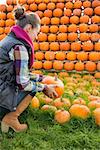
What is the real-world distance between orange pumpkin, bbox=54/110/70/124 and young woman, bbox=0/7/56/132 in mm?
340

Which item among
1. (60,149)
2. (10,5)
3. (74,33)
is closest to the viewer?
(60,149)

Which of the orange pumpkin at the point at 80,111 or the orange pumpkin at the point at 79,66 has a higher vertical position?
the orange pumpkin at the point at 79,66

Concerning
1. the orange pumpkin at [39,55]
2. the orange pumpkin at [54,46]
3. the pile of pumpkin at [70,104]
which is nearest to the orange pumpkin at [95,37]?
the orange pumpkin at [54,46]

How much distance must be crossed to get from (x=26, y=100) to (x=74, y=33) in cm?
326

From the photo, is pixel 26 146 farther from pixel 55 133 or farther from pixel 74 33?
pixel 74 33

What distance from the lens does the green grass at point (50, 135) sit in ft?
10.9

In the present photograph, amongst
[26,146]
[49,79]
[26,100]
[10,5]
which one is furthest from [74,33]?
[26,146]

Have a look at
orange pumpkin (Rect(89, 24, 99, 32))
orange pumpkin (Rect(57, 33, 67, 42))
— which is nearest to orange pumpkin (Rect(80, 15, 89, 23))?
orange pumpkin (Rect(89, 24, 99, 32))

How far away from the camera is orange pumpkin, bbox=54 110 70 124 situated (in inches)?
146

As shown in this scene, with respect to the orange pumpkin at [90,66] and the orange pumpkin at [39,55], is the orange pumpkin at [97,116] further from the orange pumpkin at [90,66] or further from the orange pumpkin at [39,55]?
the orange pumpkin at [39,55]

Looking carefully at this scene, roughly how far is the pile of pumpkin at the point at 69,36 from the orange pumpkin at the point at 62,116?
281cm

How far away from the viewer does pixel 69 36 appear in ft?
21.9

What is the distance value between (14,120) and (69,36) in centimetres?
334

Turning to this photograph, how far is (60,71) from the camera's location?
6711 millimetres
